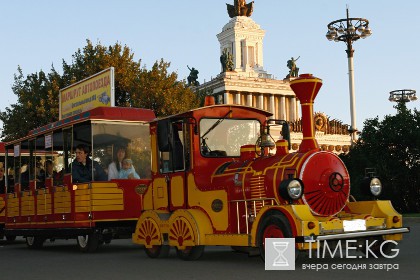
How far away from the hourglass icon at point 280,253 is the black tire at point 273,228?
0.12 metres

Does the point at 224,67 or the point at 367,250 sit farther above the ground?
the point at 224,67

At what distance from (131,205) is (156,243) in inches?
109

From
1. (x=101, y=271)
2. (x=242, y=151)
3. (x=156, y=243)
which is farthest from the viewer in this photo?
(x=156, y=243)

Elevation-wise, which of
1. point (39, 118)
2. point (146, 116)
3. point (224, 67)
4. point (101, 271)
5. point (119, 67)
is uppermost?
point (224, 67)

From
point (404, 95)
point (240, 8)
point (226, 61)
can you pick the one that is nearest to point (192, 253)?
point (404, 95)

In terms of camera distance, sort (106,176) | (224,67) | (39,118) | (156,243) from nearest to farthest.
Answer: (156,243), (106,176), (39,118), (224,67)

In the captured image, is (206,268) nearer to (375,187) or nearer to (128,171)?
(375,187)

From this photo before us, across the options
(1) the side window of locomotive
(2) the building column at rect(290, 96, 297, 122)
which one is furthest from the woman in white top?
(2) the building column at rect(290, 96, 297, 122)

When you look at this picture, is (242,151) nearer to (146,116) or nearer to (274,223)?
(274,223)

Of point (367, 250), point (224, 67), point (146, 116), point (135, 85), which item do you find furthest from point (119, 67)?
point (224, 67)

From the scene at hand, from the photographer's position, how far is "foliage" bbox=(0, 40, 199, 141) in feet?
128

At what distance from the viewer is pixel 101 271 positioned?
10.6m

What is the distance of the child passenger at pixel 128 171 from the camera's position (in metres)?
15.2

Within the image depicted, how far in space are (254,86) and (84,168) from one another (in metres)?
102
